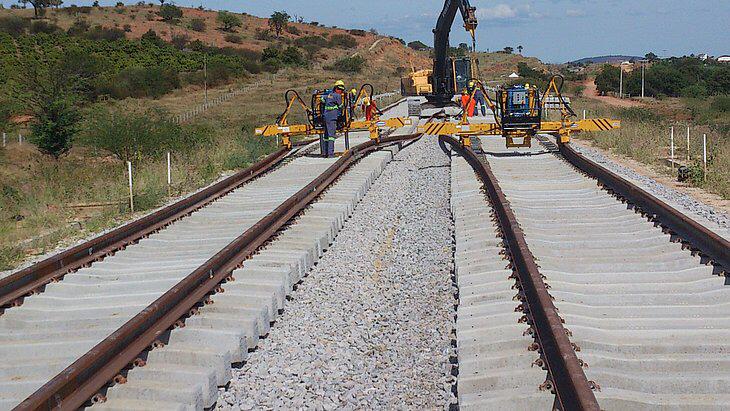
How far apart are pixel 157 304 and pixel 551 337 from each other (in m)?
3.37

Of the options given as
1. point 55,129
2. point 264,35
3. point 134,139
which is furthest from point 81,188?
point 264,35

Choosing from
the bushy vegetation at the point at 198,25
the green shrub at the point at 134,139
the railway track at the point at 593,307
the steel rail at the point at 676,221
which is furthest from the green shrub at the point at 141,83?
the railway track at the point at 593,307

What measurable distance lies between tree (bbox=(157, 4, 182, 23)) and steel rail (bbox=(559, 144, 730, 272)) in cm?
11704

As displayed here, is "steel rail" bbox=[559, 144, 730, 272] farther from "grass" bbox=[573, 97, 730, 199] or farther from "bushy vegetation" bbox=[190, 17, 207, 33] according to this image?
"bushy vegetation" bbox=[190, 17, 207, 33]

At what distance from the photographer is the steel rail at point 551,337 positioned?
5137 mm

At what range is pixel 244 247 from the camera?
10.5 m

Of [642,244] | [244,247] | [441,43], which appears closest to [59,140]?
[441,43]

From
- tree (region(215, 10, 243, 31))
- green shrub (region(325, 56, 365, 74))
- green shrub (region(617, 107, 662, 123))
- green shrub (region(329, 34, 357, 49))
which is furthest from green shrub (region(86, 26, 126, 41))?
green shrub (region(617, 107, 662, 123))

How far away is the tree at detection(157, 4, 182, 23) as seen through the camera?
125562 millimetres

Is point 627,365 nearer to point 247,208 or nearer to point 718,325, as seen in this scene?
point 718,325

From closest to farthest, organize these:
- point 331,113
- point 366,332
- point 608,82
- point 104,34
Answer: point 366,332 → point 331,113 → point 608,82 → point 104,34

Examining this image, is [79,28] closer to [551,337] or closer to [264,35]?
[264,35]

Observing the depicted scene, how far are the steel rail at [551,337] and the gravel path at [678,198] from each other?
386 cm

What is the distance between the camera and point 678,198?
15.2 meters
